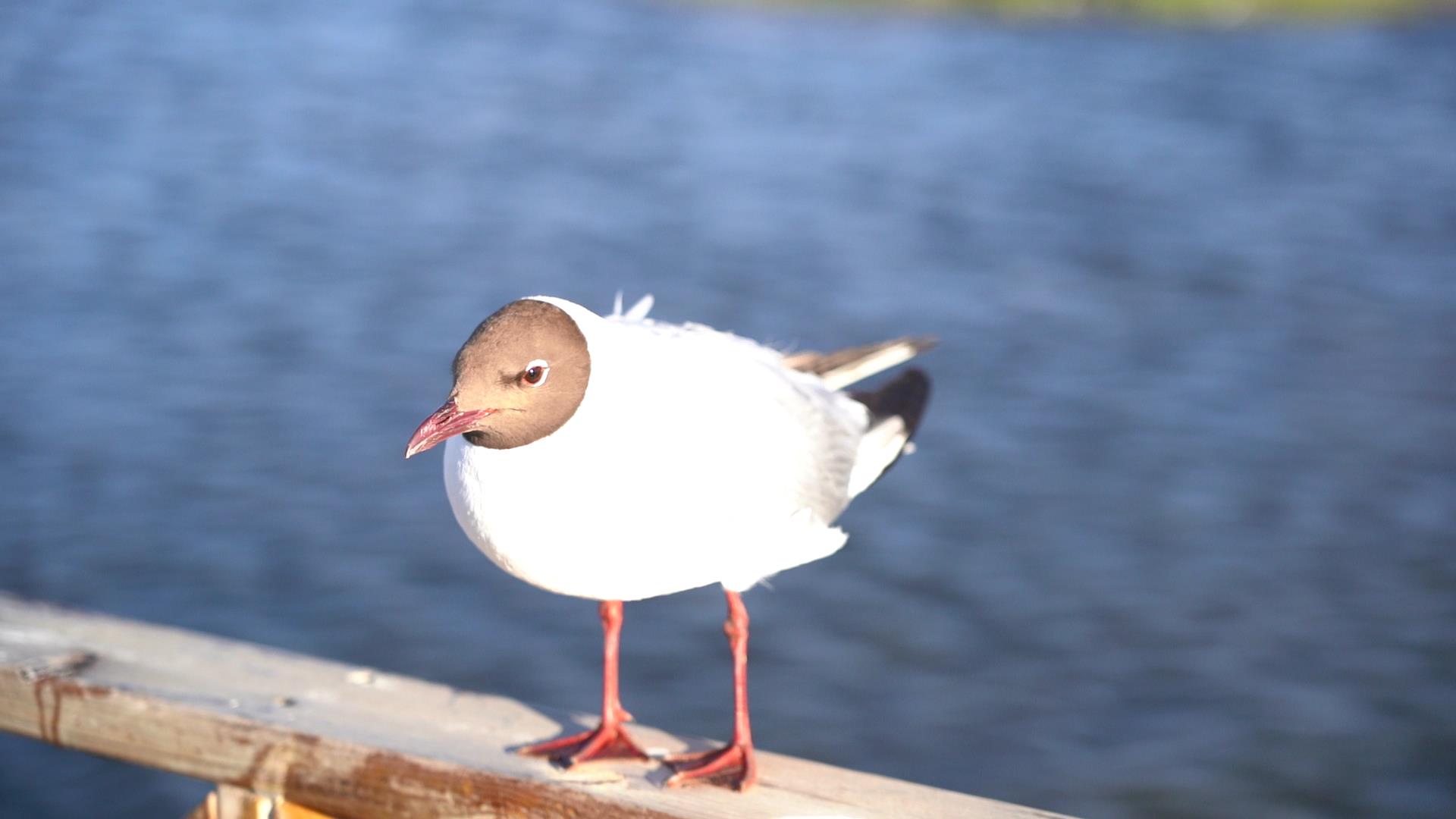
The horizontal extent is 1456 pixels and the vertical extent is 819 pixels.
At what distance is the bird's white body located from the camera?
234 cm

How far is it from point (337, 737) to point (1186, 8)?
40.7ft

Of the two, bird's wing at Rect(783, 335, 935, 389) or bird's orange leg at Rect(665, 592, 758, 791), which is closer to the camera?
bird's orange leg at Rect(665, 592, 758, 791)

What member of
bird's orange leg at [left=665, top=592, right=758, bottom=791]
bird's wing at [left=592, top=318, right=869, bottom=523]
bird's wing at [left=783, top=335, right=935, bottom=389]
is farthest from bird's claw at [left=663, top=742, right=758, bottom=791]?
bird's wing at [left=783, top=335, right=935, bottom=389]

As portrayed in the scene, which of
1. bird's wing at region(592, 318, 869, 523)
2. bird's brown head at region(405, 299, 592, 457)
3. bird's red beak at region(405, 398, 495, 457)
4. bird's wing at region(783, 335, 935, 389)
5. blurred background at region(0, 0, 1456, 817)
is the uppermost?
→ blurred background at region(0, 0, 1456, 817)

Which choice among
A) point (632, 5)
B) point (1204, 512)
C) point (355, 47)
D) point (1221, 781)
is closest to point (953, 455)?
point (1204, 512)

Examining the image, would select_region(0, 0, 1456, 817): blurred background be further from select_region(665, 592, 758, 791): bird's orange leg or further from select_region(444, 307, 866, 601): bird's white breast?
select_region(444, 307, 866, 601): bird's white breast

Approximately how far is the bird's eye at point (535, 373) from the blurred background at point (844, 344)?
2.84m

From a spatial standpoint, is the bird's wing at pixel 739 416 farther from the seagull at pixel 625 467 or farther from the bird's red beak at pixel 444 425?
the bird's red beak at pixel 444 425

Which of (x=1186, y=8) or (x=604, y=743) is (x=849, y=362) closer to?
(x=604, y=743)

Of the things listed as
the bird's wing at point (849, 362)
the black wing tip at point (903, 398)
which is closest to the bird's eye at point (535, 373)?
the bird's wing at point (849, 362)

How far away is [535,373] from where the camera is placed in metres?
2.32

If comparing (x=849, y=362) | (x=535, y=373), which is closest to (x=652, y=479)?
(x=535, y=373)

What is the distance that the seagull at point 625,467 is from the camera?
7.62 ft

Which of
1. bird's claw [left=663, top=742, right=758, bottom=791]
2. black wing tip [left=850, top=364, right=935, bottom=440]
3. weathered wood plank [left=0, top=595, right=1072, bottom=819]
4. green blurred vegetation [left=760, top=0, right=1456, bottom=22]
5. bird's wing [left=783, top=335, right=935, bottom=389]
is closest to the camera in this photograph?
weathered wood plank [left=0, top=595, right=1072, bottom=819]
